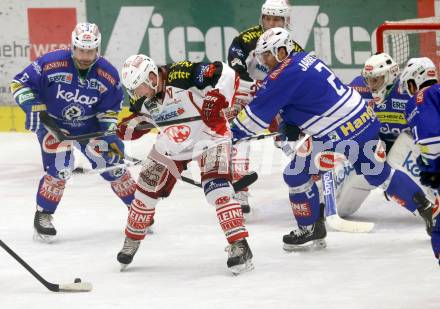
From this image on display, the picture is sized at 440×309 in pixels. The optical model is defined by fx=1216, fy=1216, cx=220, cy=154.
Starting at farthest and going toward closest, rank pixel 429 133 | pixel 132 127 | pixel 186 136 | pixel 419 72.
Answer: pixel 132 127 → pixel 186 136 → pixel 419 72 → pixel 429 133

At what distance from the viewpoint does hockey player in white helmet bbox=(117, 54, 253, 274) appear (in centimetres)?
595

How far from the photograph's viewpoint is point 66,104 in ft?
23.3

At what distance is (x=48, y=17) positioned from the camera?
34.1 feet

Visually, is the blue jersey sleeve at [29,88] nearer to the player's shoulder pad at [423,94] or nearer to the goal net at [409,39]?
the goal net at [409,39]

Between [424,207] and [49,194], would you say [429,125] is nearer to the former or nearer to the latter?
[424,207]

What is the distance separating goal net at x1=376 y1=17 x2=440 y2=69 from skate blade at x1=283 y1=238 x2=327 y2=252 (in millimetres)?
1828

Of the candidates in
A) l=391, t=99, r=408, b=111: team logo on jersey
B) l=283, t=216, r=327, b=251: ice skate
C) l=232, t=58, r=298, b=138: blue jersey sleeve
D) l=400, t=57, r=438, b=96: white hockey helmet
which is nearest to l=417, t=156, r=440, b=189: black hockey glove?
l=400, t=57, r=438, b=96: white hockey helmet

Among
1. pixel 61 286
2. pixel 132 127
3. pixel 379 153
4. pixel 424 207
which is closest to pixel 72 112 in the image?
pixel 132 127

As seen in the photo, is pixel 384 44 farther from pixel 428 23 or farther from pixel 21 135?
pixel 21 135

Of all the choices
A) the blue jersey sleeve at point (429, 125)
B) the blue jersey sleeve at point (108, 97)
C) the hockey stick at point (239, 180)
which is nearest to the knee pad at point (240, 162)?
the hockey stick at point (239, 180)

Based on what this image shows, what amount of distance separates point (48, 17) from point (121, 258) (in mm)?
4644

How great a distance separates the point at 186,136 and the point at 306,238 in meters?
0.90

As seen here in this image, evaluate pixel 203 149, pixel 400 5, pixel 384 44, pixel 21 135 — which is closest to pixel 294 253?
pixel 203 149

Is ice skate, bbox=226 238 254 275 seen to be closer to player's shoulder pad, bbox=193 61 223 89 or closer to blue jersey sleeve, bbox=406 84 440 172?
player's shoulder pad, bbox=193 61 223 89
